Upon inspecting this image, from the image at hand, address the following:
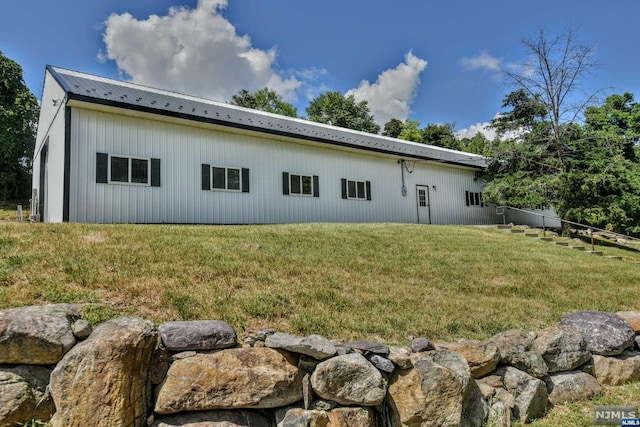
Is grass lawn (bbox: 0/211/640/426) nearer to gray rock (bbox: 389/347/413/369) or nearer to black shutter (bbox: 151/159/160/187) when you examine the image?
gray rock (bbox: 389/347/413/369)

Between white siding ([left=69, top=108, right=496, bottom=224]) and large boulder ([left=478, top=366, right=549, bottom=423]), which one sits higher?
white siding ([left=69, top=108, right=496, bottom=224])

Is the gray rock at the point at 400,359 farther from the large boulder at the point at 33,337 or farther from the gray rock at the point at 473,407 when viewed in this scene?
the large boulder at the point at 33,337

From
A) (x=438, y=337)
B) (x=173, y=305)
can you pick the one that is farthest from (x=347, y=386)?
(x=173, y=305)

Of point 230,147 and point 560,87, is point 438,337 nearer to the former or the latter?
point 230,147

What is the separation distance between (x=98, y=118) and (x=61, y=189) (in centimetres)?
196

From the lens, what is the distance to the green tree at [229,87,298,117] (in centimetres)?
3419

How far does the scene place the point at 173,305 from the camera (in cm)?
376

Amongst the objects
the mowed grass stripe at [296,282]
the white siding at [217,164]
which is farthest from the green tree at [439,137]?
the mowed grass stripe at [296,282]

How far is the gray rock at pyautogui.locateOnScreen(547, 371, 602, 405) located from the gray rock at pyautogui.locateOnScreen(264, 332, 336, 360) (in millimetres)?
2346

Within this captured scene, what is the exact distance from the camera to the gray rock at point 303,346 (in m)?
2.80

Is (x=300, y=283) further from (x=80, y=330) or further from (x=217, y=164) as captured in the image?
(x=217, y=164)

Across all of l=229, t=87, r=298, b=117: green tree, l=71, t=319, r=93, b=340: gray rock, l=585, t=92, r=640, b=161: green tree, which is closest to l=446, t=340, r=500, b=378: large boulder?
l=71, t=319, r=93, b=340: gray rock

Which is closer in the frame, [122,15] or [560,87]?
[122,15]

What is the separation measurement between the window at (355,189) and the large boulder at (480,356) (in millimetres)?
10756
